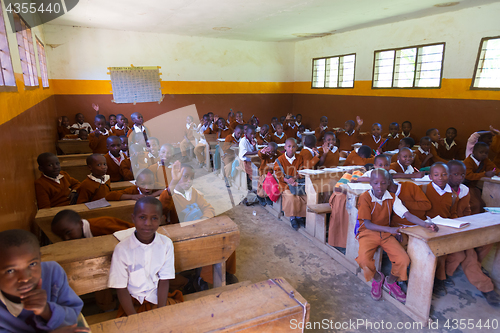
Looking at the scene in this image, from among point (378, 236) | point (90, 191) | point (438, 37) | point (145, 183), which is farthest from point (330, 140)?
point (438, 37)

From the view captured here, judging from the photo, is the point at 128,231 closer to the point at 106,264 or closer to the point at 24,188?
the point at 106,264

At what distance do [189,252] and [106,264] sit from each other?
482 millimetres

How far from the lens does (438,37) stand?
224 inches

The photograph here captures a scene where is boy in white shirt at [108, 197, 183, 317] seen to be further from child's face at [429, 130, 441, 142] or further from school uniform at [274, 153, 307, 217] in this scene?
child's face at [429, 130, 441, 142]

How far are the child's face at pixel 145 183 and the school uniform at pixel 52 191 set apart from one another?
70 centimetres

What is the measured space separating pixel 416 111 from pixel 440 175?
426cm

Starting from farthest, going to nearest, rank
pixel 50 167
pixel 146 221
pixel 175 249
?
pixel 50 167 < pixel 175 249 < pixel 146 221

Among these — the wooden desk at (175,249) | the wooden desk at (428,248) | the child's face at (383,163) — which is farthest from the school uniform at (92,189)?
the child's face at (383,163)

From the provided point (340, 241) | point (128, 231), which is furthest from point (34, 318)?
point (340, 241)

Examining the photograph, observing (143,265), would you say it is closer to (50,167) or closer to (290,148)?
(50,167)

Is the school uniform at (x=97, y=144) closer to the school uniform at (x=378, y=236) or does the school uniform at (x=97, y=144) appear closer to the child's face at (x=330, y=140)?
the child's face at (x=330, y=140)

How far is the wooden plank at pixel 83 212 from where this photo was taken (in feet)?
7.34

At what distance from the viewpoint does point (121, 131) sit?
6.47 m

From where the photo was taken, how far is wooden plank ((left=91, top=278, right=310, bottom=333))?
4.44 feet
